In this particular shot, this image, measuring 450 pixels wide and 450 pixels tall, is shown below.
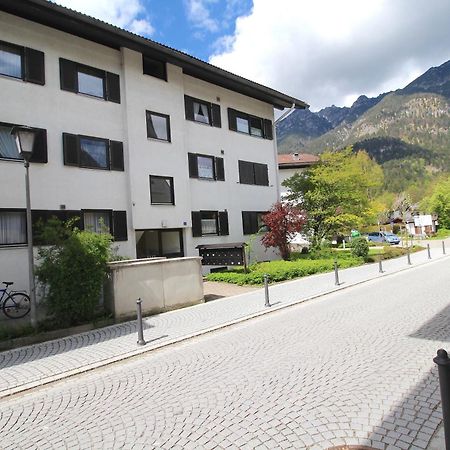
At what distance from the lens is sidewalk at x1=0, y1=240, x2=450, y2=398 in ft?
21.1

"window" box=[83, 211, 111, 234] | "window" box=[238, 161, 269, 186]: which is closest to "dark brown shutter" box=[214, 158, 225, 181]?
"window" box=[238, 161, 269, 186]

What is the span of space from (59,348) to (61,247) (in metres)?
2.44

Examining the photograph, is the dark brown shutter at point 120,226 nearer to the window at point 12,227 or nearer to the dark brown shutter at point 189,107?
the window at point 12,227

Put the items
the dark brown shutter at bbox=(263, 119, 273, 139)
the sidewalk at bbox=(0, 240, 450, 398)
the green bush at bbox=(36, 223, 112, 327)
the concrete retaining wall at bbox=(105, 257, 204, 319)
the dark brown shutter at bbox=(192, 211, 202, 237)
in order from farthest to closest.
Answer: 1. the dark brown shutter at bbox=(263, 119, 273, 139)
2. the dark brown shutter at bbox=(192, 211, 202, 237)
3. the concrete retaining wall at bbox=(105, 257, 204, 319)
4. the green bush at bbox=(36, 223, 112, 327)
5. the sidewalk at bbox=(0, 240, 450, 398)

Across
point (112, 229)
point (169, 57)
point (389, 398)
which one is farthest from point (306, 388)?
point (169, 57)

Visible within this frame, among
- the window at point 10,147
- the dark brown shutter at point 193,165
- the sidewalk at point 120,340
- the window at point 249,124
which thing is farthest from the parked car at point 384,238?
the window at point 10,147

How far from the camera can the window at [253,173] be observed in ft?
73.7

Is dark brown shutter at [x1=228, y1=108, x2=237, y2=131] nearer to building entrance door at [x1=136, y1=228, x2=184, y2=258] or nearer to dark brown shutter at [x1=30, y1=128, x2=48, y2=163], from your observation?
building entrance door at [x1=136, y1=228, x2=184, y2=258]

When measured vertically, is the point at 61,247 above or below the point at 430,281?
above

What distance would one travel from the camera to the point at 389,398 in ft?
14.6

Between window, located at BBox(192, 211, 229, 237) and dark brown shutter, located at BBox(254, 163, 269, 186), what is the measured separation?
3649mm

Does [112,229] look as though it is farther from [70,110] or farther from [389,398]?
[389,398]

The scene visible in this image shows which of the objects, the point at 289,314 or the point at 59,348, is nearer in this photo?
the point at 59,348

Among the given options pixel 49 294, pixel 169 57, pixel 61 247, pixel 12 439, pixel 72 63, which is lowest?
pixel 12 439
